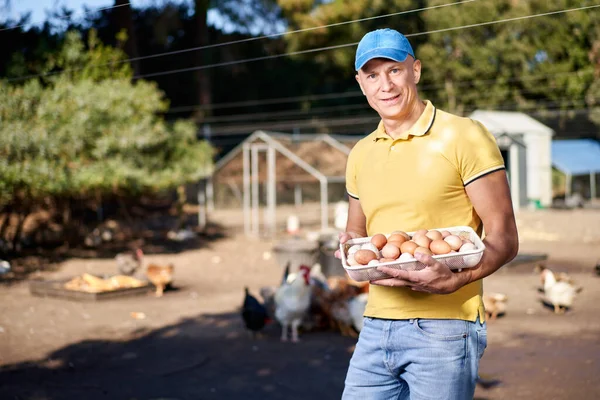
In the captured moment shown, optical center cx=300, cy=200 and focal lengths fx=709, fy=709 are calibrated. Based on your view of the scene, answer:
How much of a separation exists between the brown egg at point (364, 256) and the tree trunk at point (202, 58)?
24794 millimetres

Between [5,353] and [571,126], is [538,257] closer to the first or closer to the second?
[5,353]

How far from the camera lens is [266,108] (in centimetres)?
3703

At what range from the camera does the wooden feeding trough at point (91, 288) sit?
429 inches

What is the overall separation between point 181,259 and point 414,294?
47.5 feet

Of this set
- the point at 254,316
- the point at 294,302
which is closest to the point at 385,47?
the point at 294,302

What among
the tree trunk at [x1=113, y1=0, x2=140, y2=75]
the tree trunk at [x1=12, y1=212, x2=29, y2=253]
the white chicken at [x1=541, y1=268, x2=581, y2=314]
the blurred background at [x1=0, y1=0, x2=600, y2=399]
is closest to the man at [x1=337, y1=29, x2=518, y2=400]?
the blurred background at [x1=0, y1=0, x2=600, y2=399]

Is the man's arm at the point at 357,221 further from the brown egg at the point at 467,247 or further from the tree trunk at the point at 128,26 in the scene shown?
the tree trunk at the point at 128,26

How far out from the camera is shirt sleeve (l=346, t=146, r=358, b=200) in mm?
2938

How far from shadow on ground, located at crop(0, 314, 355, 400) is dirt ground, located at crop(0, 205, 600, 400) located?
1 cm

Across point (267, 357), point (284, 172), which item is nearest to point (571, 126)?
point (284, 172)

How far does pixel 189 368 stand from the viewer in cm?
712

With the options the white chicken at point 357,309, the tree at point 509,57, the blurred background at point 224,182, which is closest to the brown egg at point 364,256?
the blurred background at point 224,182

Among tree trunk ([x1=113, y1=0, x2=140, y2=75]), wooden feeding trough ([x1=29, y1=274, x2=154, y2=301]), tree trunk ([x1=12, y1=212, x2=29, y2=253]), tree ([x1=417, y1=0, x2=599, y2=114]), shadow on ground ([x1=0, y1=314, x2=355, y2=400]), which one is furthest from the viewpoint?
tree ([x1=417, y1=0, x2=599, y2=114])

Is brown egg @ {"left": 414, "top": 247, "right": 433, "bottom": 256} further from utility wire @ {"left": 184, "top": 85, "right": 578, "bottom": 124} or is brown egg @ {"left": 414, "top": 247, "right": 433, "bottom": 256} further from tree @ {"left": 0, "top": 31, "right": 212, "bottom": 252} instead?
utility wire @ {"left": 184, "top": 85, "right": 578, "bottom": 124}
